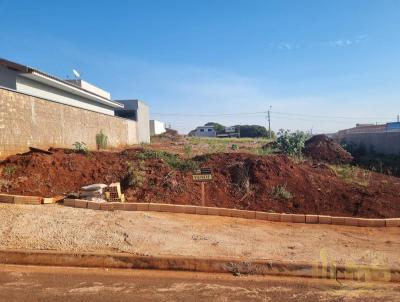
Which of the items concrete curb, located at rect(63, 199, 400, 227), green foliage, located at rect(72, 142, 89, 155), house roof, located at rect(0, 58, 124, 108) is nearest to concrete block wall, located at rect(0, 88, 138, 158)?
green foliage, located at rect(72, 142, 89, 155)

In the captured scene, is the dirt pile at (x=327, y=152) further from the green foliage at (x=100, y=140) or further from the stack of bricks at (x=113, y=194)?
the stack of bricks at (x=113, y=194)

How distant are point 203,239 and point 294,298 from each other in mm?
2199

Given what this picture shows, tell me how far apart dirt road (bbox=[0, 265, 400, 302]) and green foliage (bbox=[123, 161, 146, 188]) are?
432 centimetres

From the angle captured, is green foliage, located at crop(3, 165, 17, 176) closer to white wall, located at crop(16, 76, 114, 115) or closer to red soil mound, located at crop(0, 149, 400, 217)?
red soil mound, located at crop(0, 149, 400, 217)

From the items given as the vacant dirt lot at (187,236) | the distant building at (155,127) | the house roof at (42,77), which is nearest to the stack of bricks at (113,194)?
the vacant dirt lot at (187,236)

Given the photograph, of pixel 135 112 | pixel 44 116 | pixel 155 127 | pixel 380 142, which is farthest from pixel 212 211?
pixel 155 127

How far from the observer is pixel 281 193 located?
9.54m

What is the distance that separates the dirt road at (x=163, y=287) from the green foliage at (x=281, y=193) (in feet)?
14.3

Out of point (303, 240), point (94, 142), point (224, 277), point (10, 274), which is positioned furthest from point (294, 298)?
point (94, 142)

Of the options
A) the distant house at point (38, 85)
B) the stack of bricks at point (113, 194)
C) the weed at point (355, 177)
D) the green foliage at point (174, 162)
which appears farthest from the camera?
the distant house at point (38, 85)

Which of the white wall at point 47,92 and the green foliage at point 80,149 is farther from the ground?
the white wall at point 47,92

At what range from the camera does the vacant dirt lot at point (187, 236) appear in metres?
5.80

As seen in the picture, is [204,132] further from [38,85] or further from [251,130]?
[38,85]

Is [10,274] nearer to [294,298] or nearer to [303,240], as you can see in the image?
[294,298]
